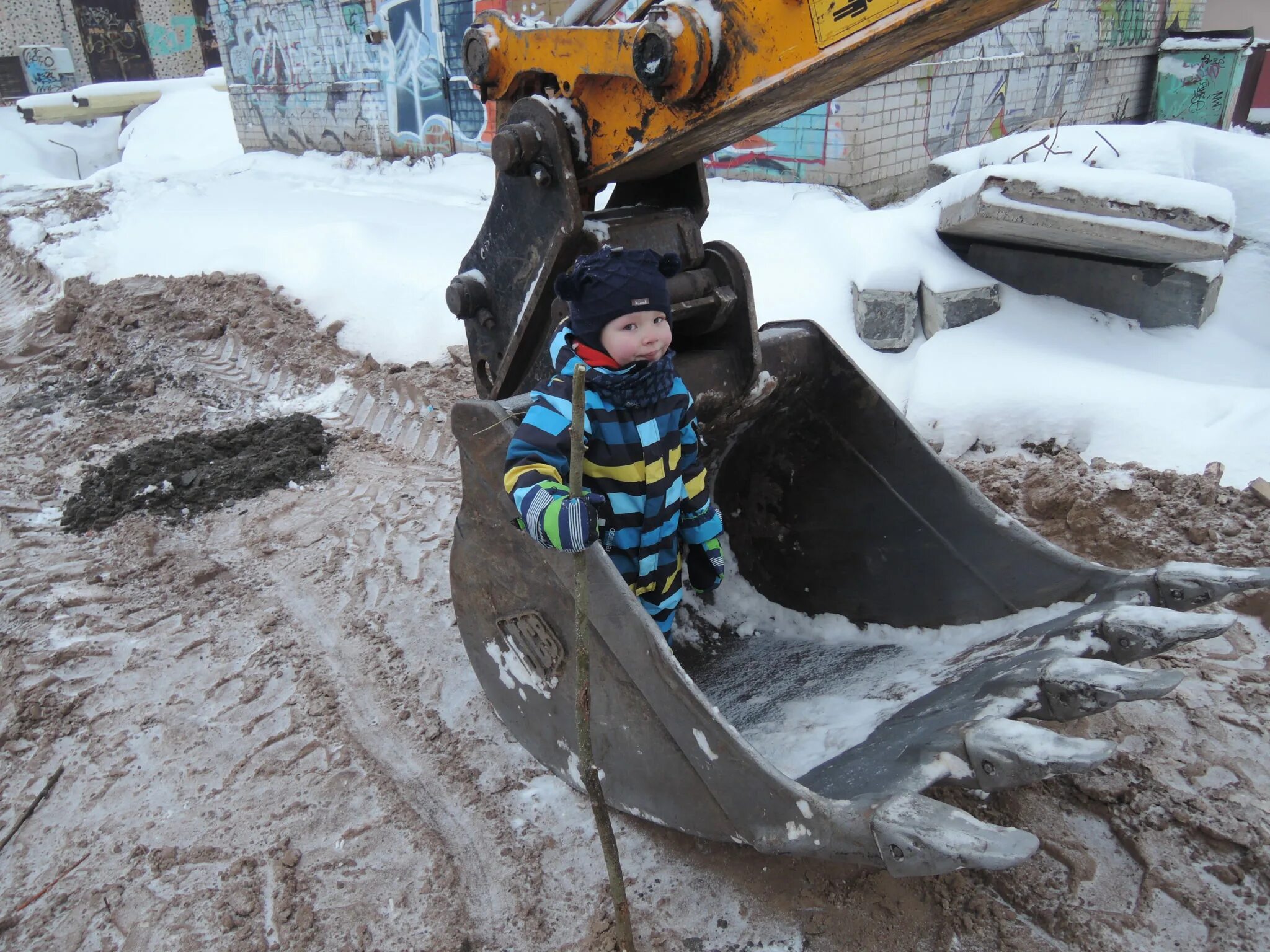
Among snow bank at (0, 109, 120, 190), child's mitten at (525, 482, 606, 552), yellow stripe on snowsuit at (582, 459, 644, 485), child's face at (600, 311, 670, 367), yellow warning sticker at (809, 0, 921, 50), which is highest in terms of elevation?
yellow warning sticker at (809, 0, 921, 50)

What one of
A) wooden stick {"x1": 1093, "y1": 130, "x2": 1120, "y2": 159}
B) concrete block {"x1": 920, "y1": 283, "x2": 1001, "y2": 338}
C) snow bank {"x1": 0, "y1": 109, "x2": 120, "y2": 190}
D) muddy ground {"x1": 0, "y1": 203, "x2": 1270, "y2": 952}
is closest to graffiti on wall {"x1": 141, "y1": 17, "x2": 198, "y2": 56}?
snow bank {"x1": 0, "y1": 109, "x2": 120, "y2": 190}

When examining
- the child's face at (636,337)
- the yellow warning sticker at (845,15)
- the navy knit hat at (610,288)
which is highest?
the yellow warning sticker at (845,15)

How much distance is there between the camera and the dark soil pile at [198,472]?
409 centimetres

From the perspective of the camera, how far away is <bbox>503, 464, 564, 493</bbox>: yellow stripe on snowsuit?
196cm

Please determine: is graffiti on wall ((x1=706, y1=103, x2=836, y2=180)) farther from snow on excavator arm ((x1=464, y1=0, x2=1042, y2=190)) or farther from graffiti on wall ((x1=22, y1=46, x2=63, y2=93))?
graffiti on wall ((x1=22, y1=46, x2=63, y2=93))

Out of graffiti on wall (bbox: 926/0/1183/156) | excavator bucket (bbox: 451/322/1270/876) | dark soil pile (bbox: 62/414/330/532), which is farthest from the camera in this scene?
graffiti on wall (bbox: 926/0/1183/156)

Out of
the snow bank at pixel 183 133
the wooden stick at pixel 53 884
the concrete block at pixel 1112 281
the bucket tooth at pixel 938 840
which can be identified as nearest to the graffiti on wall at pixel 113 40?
the snow bank at pixel 183 133

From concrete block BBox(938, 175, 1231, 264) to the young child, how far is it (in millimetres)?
2638

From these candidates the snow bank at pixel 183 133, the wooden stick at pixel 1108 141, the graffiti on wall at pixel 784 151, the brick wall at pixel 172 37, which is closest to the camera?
the wooden stick at pixel 1108 141

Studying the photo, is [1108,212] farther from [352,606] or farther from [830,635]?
[352,606]

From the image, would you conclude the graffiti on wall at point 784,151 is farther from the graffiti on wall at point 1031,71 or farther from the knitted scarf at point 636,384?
the knitted scarf at point 636,384

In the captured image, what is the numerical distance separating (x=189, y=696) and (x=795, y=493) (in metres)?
2.13

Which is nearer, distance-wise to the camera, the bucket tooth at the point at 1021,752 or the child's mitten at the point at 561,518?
the bucket tooth at the point at 1021,752

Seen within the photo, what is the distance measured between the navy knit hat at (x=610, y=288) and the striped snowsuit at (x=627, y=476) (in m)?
0.13
